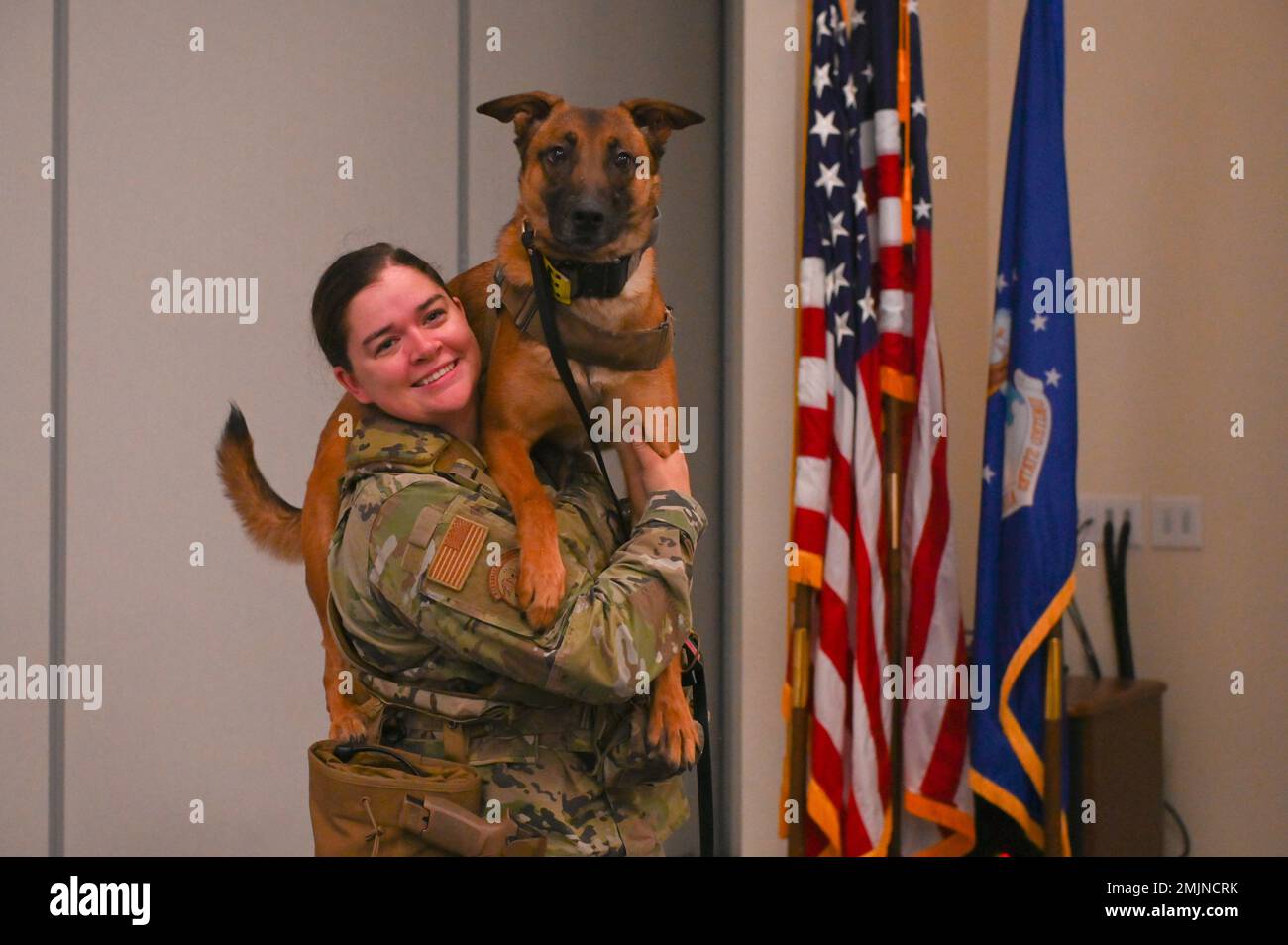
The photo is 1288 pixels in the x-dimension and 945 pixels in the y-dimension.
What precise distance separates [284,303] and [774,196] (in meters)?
0.97

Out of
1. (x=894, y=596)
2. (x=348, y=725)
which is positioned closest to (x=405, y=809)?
(x=348, y=725)

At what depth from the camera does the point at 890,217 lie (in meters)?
2.12

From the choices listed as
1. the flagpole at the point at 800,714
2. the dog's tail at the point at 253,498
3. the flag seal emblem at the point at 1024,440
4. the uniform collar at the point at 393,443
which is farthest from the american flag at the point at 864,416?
the uniform collar at the point at 393,443

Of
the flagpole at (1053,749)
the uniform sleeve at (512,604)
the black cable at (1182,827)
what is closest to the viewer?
the uniform sleeve at (512,604)

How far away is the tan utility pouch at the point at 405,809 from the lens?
118 centimetres

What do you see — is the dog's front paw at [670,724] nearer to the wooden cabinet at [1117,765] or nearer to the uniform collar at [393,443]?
the uniform collar at [393,443]

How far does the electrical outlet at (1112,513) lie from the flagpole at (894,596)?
580 millimetres

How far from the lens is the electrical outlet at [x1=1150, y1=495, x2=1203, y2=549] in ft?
7.86

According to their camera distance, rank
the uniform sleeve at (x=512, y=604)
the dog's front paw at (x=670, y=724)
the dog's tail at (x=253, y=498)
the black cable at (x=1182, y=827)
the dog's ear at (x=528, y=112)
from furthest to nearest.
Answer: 1. the black cable at (x=1182, y=827)
2. the dog's tail at (x=253, y=498)
3. the dog's ear at (x=528, y=112)
4. the dog's front paw at (x=670, y=724)
5. the uniform sleeve at (x=512, y=604)

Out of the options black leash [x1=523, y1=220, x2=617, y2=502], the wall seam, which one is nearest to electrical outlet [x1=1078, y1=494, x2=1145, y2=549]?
black leash [x1=523, y1=220, x2=617, y2=502]

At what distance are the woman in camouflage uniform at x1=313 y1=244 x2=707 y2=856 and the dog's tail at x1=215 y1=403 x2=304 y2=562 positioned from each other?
1.46ft

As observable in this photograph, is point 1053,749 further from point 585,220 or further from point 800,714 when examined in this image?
point 585,220

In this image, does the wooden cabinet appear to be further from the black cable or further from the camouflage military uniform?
the camouflage military uniform
